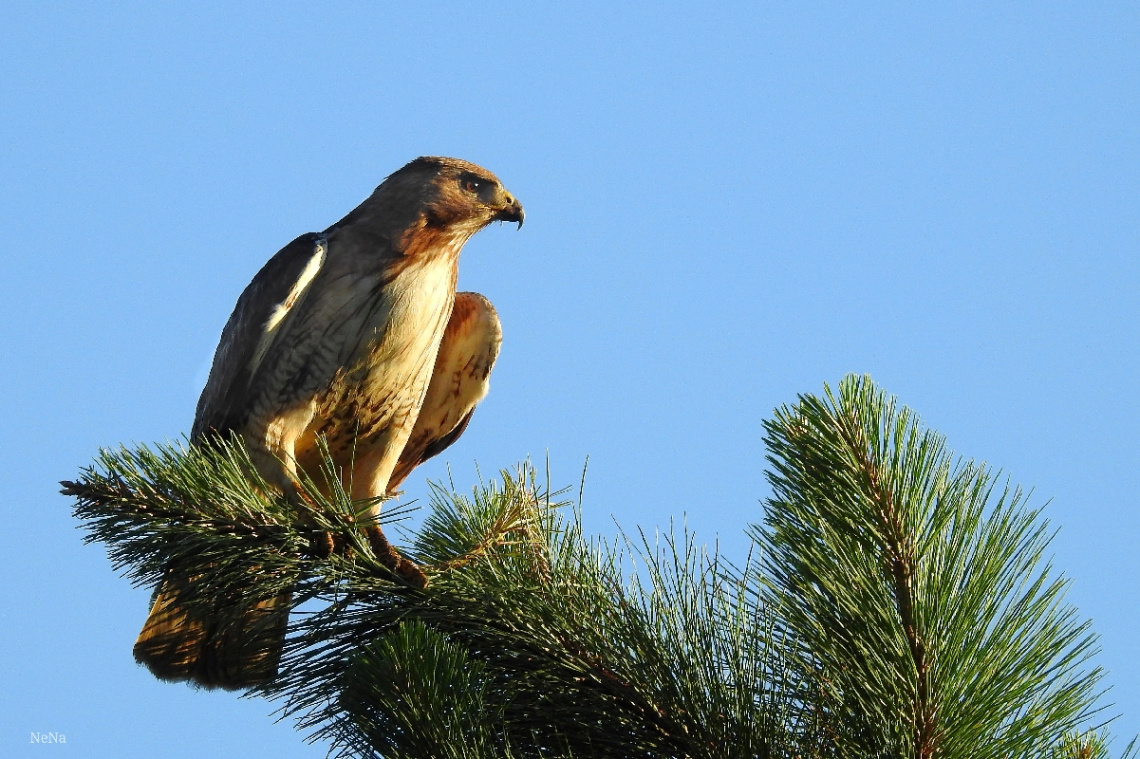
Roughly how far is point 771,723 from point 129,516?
68.0 inches

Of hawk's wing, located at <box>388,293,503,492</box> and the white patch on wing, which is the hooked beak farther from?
the white patch on wing

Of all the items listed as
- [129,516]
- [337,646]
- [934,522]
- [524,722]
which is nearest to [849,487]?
[934,522]

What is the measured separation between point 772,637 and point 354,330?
9.21 ft

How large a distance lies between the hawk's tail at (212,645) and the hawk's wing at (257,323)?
970 millimetres

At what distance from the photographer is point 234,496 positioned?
123 inches

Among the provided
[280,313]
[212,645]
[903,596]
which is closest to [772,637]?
[903,596]

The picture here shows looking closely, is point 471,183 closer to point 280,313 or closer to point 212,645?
point 280,313

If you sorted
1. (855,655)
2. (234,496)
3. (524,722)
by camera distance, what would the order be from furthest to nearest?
(234,496) < (524,722) < (855,655)

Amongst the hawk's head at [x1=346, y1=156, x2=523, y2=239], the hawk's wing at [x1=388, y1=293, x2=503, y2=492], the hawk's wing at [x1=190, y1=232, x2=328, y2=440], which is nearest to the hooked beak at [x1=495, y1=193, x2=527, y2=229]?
the hawk's head at [x1=346, y1=156, x2=523, y2=239]

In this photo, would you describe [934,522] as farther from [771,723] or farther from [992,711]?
[771,723]

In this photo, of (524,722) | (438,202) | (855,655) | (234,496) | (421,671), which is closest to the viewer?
(421,671)

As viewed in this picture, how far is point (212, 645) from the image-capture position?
3.94m

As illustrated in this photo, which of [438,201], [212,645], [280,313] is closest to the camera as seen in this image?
[212,645]

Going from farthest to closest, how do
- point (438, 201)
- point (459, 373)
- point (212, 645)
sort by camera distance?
point (459, 373) → point (438, 201) → point (212, 645)
